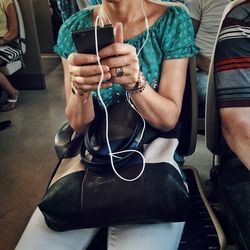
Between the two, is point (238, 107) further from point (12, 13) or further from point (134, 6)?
point (12, 13)

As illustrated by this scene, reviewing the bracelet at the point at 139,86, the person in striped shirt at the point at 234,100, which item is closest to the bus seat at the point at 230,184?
the person in striped shirt at the point at 234,100

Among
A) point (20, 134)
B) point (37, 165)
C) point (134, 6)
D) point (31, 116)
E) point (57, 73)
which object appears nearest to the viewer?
point (134, 6)

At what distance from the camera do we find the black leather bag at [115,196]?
71cm

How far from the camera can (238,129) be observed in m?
0.82

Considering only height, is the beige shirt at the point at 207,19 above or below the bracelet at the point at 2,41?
above

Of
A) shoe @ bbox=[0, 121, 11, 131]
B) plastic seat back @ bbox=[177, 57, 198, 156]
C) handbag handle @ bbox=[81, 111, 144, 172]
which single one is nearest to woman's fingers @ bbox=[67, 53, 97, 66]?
handbag handle @ bbox=[81, 111, 144, 172]

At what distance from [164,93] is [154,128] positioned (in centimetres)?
11

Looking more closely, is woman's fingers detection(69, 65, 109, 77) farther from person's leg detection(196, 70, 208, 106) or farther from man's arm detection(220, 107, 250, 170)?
person's leg detection(196, 70, 208, 106)

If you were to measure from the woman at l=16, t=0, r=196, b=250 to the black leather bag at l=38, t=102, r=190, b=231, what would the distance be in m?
0.05

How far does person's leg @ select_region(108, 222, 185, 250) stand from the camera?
0.75m

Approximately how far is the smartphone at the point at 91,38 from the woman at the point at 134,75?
0.6 inches

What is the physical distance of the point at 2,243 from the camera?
1.41m

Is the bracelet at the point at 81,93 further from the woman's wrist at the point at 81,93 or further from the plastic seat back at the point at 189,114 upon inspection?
the plastic seat back at the point at 189,114

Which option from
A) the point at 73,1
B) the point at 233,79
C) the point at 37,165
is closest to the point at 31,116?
the point at 37,165
